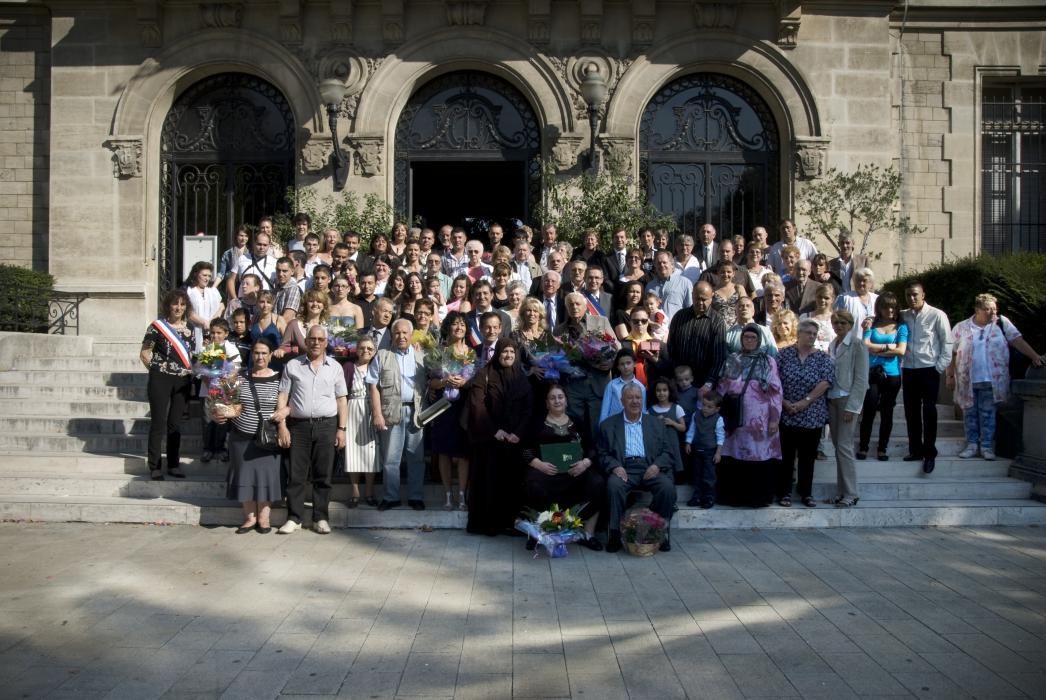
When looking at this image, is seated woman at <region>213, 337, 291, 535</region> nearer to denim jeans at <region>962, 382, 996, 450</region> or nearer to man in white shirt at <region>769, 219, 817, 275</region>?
man in white shirt at <region>769, 219, 817, 275</region>

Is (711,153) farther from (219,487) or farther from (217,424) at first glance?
(219,487)

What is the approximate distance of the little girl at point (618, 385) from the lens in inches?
332

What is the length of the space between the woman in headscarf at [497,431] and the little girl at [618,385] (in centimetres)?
74

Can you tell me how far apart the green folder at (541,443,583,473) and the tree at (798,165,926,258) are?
7.77 m

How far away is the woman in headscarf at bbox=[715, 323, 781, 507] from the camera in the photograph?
8664 millimetres

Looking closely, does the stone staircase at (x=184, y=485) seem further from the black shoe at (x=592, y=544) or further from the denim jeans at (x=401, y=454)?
the black shoe at (x=592, y=544)

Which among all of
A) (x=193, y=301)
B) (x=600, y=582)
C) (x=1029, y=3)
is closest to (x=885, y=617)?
(x=600, y=582)

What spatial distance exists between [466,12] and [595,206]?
432 centimetres

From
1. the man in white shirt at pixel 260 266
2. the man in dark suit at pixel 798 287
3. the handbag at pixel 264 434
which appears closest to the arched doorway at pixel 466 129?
the man in white shirt at pixel 260 266

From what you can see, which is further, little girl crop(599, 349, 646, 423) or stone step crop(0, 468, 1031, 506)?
stone step crop(0, 468, 1031, 506)

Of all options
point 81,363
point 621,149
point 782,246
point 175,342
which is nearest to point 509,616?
point 175,342

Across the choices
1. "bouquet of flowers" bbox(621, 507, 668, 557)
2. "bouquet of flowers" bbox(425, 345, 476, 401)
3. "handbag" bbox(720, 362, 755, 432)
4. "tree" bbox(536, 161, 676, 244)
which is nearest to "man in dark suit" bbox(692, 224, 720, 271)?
"tree" bbox(536, 161, 676, 244)

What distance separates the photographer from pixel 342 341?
909cm

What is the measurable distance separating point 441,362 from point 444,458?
3.17 ft
